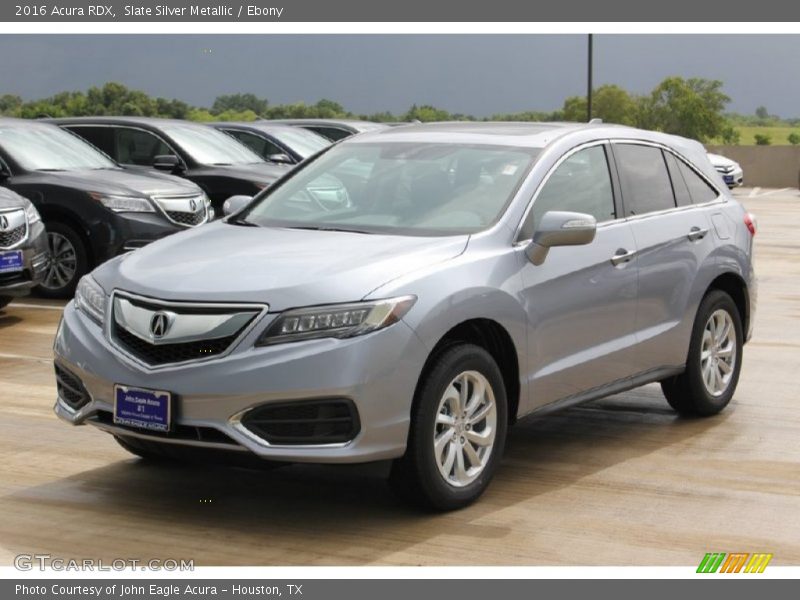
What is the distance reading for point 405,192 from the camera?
23.0 ft

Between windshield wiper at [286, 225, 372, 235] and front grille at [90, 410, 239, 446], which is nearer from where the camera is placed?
front grille at [90, 410, 239, 446]

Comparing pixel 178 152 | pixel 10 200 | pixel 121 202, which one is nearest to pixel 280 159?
pixel 178 152

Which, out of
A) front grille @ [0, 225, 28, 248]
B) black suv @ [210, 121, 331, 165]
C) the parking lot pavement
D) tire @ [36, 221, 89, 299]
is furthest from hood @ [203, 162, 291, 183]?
the parking lot pavement

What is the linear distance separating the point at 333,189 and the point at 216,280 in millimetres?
1423

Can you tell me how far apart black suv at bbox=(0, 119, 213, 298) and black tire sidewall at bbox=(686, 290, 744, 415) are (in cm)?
670

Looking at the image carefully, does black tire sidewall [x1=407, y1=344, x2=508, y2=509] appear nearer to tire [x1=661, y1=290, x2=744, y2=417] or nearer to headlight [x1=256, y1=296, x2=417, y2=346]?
headlight [x1=256, y1=296, x2=417, y2=346]

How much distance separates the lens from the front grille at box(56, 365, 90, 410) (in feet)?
20.5

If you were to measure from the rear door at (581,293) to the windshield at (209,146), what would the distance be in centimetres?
943

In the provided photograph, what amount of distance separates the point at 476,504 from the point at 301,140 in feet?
46.8

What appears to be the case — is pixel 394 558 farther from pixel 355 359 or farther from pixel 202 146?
pixel 202 146

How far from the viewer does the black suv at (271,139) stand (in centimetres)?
1962

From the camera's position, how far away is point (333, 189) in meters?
7.26

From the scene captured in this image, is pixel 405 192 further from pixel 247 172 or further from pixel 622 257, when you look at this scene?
pixel 247 172

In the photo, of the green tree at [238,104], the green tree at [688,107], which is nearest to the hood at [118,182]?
the green tree at [238,104]
